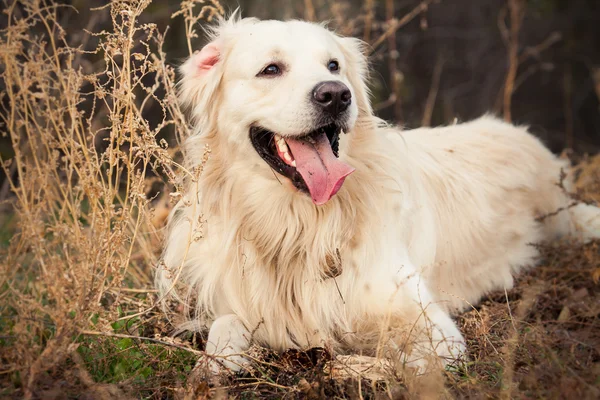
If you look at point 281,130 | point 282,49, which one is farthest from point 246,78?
point 281,130

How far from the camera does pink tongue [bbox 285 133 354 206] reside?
272 centimetres

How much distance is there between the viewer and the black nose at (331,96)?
2.67 metres

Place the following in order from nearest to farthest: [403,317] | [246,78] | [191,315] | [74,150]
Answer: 1. [74,150]
2. [403,317]
3. [246,78]
4. [191,315]

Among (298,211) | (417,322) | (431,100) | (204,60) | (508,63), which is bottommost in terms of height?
(508,63)

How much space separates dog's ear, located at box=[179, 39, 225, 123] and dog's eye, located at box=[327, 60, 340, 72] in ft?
1.66

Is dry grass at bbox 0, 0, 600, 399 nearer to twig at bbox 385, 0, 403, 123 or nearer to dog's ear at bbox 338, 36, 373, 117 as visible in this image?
dog's ear at bbox 338, 36, 373, 117

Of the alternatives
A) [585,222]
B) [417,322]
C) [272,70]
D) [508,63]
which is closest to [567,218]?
[585,222]

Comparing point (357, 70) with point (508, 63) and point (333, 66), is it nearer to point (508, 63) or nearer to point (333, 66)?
point (333, 66)

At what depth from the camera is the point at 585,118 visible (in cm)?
1193

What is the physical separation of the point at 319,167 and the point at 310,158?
57 millimetres

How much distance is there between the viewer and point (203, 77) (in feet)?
10.4

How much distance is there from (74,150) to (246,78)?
2.73 feet

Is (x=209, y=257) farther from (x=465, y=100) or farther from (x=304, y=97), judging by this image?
(x=465, y=100)

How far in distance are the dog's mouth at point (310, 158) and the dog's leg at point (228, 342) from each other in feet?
2.23
